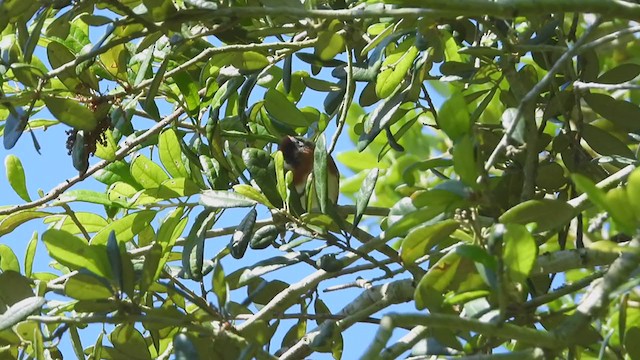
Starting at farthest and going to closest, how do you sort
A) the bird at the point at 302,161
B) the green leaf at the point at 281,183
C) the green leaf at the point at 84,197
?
the bird at the point at 302,161, the green leaf at the point at 84,197, the green leaf at the point at 281,183

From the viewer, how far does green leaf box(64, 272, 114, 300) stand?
4.83 feet

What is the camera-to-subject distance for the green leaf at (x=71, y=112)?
1.70 metres

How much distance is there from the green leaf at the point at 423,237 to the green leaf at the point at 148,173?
63 centimetres

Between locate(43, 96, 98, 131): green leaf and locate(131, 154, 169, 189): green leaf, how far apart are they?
23cm

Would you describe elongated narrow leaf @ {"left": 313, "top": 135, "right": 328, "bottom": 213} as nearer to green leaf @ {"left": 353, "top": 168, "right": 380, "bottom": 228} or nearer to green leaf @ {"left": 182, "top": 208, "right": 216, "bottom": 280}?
green leaf @ {"left": 353, "top": 168, "right": 380, "bottom": 228}

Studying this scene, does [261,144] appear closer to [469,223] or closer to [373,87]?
[373,87]

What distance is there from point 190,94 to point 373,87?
1.21 ft

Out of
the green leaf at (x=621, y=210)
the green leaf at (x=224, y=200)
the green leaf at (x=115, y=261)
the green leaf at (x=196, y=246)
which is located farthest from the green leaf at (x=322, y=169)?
the green leaf at (x=621, y=210)

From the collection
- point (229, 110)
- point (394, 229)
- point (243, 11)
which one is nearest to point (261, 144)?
point (229, 110)

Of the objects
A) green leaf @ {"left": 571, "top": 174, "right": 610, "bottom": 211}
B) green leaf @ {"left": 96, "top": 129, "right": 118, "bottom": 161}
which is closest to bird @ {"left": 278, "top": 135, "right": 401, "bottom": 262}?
green leaf @ {"left": 96, "top": 129, "right": 118, "bottom": 161}

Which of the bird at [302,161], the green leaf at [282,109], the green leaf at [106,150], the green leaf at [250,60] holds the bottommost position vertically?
the green leaf at [106,150]

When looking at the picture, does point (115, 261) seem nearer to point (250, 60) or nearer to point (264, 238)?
point (264, 238)

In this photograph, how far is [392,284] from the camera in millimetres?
1707

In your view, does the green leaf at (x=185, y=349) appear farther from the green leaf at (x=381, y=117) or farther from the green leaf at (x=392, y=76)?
the green leaf at (x=392, y=76)
